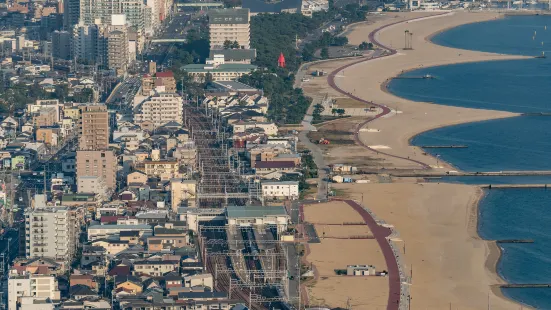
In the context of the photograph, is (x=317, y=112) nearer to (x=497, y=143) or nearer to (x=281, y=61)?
(x=497, y=143)

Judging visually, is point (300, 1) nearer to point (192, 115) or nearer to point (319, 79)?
point (319, 79)

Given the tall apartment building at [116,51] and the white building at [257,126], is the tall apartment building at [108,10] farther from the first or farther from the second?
the white building at [257,126]

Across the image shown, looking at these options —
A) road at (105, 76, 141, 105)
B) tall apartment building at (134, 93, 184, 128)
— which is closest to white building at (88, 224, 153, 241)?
tall apartment building at (134, 93, 184, 128)

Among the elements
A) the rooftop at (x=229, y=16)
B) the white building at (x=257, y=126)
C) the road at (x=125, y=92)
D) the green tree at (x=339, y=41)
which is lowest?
the white building at (x=257, y=126)

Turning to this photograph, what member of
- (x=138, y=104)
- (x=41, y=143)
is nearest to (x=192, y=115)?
(x=138, y=104)

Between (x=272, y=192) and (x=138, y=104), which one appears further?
(x=138, y=104)

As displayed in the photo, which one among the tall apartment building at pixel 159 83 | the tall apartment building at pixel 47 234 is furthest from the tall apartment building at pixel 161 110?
the tall apartment building at pixel 47 234
